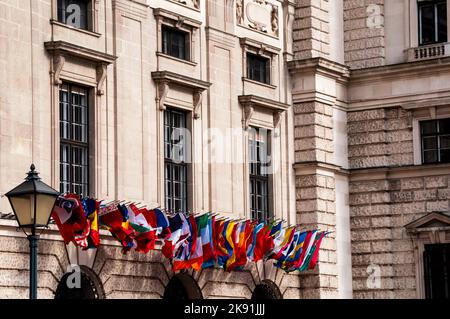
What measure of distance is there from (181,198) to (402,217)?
8.87 m

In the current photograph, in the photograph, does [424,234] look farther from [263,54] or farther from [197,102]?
[197,102]

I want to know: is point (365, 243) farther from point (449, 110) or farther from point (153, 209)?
point (153, 209)

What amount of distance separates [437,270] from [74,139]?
14.0m

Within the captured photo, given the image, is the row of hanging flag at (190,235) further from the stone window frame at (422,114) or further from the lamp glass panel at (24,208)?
the lamp glass panel at (24,208)

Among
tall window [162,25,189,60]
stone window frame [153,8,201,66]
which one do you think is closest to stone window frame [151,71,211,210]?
stone window frame [153,8,201,66]

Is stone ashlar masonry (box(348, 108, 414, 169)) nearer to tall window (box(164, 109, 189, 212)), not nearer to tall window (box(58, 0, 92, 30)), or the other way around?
tall window (box(164, 109, 189, 212))

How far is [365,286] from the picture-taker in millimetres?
39375

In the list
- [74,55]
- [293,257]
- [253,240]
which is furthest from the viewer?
[293,257]

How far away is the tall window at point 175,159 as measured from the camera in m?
33.2

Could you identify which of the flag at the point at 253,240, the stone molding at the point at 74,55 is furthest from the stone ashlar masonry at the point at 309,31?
the stone molding at the point at 74,55

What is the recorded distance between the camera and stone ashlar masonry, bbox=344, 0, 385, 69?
40281 mm

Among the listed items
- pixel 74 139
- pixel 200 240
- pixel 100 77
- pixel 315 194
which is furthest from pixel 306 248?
pixel 74 139

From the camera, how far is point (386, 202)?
39375 millimetres
